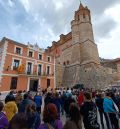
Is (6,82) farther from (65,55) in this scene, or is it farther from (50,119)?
(65,55)

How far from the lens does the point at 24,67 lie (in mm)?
21406

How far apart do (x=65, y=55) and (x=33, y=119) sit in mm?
34400

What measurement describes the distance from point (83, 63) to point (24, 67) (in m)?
15.0

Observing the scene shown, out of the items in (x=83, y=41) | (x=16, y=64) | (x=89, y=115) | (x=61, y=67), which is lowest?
(x=89, y=115)

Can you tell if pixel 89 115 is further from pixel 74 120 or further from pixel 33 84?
pixel 33 84

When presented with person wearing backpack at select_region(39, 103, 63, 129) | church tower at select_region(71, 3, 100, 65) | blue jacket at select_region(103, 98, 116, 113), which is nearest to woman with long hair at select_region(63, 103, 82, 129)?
person wearing backpack at select_region(39, 103, 63, 129)

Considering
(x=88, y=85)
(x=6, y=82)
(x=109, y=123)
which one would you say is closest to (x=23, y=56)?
(x=6, y=82)

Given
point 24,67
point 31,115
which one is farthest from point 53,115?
point 24,67

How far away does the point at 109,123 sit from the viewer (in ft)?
16.1

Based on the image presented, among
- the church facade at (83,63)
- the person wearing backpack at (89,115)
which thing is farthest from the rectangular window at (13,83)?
the person wearing backpack at (89,115)

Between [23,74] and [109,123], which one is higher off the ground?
[23,74]

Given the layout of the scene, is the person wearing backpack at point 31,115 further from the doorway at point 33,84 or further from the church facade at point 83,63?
the church facade at point 83,63

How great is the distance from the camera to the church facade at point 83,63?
2684 cm

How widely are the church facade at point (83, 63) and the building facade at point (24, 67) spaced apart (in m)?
5.34
